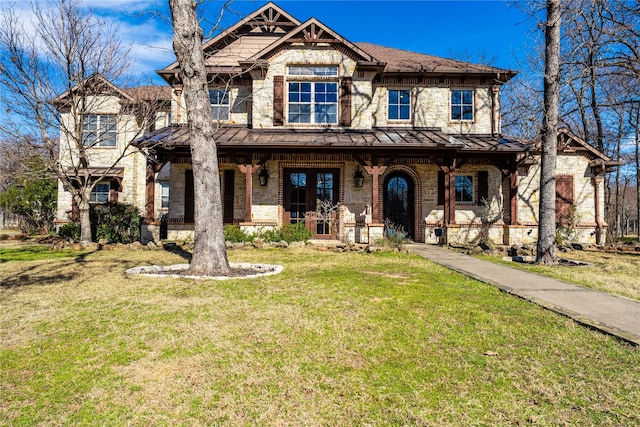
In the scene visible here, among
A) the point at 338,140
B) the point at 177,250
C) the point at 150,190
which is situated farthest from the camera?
the point at 150,190

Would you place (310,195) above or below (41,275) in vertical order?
above

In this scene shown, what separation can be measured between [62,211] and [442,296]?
67.1 feet

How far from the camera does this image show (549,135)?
10.1 m

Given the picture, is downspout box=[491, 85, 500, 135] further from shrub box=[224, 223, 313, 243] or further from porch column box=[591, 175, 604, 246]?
shrub box=[224, 223, 313, 243]

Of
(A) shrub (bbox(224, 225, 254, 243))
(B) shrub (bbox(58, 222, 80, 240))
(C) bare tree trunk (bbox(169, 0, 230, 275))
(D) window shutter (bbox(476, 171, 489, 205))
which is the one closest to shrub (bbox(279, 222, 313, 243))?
(A) shrub (bbox(224, 225, 254, 243))

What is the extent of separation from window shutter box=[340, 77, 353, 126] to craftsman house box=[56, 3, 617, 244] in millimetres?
50

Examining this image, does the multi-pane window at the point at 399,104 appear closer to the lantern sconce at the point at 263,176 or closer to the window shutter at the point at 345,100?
the window shutter at the point at 345,100

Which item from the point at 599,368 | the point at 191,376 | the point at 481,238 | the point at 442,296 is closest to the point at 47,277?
the point at 191,376

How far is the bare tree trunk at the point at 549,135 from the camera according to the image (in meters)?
9.87

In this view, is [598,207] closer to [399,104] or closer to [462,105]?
[462,105]

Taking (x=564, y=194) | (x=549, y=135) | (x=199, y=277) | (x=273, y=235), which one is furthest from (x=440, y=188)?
(x=199, y=277)

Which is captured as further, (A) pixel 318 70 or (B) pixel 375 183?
(A) pixel 318 70

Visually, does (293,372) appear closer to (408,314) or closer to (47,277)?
(408,314)

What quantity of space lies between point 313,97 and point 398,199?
588cm
